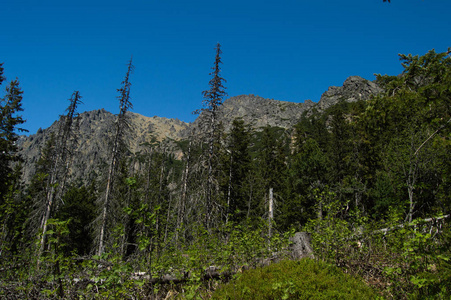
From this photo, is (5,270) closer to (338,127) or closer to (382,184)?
(382,184)

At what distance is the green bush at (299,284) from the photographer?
Result: 4777mm

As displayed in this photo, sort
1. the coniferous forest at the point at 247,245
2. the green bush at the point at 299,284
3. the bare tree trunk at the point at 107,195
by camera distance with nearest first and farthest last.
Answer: the coniferous forest at the point at 247,245, the green bush at the point at 299,284, the bare tree trunk at the point at 107,195

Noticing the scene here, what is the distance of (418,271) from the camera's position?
520 cm

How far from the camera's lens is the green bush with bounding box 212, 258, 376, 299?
4.78 metres

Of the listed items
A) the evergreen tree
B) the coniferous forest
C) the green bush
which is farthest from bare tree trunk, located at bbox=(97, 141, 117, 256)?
the green bush

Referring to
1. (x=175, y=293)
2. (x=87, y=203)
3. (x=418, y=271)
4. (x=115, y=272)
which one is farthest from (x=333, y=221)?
(x=87, y=203)

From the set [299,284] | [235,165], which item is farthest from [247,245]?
[235,165]

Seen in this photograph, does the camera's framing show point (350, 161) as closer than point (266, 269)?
No

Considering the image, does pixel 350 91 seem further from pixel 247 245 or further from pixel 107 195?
pixel 247 245

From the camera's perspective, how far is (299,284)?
5105 mm

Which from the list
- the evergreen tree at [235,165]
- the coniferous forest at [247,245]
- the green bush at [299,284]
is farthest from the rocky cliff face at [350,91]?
the green bush at [299,284]

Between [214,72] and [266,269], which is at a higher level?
[214,72]

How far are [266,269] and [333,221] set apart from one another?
225 cm

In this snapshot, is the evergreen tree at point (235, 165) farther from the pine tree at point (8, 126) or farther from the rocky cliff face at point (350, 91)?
the rocky cliff face at point (350, 91)
